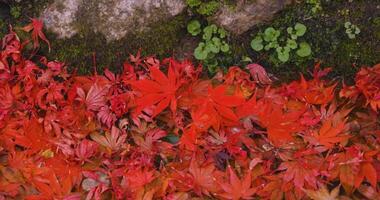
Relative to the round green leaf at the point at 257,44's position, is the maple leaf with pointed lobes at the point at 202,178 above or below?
below

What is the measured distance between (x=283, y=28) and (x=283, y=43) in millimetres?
85

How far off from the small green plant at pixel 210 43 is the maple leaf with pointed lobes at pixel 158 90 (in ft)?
1.02

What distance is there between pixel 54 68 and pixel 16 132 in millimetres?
432

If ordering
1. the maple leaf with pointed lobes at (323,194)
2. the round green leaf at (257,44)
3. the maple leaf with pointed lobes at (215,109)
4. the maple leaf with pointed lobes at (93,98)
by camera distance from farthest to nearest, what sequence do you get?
the round green leaf at (257,44) < the maple leaf with pointed lobes at (93,98) < the maple leaf with pointed lobes at (215,109) < the maple leaf with pointed lobes at (323,194)

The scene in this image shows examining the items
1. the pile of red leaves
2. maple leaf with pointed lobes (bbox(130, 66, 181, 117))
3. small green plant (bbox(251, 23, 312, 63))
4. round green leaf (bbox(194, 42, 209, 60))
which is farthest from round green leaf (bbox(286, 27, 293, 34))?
maple leaf with pointed lobes (bbox(130, 66, 181, 117))

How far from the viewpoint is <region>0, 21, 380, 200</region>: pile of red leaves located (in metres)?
2.52

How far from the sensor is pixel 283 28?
2832 millimetres

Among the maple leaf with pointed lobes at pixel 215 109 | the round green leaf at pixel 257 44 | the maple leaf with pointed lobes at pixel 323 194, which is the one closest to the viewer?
the maple leaf with pointed lobes at pixel 323 194

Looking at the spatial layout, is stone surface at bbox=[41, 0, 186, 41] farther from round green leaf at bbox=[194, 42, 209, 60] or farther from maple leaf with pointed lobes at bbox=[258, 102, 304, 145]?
maple leaf with pointed lobes at bbox=[258, 102, 304, 145]

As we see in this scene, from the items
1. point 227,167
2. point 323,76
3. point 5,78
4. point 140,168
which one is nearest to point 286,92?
point 323,76

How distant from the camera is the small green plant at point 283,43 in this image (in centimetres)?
280

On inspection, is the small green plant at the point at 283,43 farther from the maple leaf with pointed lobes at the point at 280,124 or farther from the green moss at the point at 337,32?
the maple leaf with pointed lobes at the point at 280,124

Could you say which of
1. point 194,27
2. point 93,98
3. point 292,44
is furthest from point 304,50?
point 93,98

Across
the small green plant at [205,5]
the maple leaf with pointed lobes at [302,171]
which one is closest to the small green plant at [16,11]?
the small green plant at [205,5]
